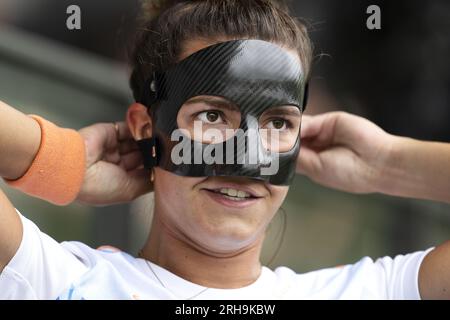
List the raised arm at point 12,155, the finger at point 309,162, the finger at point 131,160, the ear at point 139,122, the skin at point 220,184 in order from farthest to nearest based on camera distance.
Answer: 1. the finger at point 309,162
2. the finger at point 131,160
3. the ear at point 139,122
4. the skin at point 220,184
5. the raised arm at point 12,155

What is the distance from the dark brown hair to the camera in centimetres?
176

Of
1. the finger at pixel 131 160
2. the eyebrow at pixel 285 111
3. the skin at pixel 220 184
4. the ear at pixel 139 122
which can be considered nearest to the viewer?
the skin at pixel 220 184

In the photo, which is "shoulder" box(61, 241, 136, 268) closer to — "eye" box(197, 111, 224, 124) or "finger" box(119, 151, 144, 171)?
"finger" box(119, 151, 144, 171)

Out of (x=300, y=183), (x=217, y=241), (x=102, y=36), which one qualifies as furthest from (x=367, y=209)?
(x=217, y=241)

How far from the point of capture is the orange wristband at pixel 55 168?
64.7 inches

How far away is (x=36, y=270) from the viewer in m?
1.57

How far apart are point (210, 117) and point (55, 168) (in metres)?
0.36

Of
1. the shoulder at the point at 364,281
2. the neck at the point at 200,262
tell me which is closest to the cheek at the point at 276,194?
the neck at the point at 200,262

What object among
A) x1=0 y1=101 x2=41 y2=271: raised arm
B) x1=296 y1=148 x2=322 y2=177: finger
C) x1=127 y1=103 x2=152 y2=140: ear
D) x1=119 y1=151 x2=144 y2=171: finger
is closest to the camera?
x1=0 y1=101 x2=41 y2=271: raised arm

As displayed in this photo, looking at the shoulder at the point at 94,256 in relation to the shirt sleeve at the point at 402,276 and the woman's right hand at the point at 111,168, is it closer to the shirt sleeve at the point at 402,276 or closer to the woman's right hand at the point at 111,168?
the woman's right hand at the point at 111,168

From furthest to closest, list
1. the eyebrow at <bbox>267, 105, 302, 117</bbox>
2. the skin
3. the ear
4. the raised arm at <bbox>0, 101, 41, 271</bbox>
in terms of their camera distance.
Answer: the ear → the eyebrow at <bbox>267, 105, 302, 117</bbox> → the skin → the raised arm at <bbox>0, 101, 41, 271</bbox>

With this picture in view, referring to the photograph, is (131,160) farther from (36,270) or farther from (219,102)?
(36,270)

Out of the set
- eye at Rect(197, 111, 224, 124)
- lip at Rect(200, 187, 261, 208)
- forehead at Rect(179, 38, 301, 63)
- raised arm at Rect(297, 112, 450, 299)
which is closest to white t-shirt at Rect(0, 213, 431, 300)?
raised arm at Rect(297, 112, 450, 299)

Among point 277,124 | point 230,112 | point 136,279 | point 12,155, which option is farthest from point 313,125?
point 12,155
